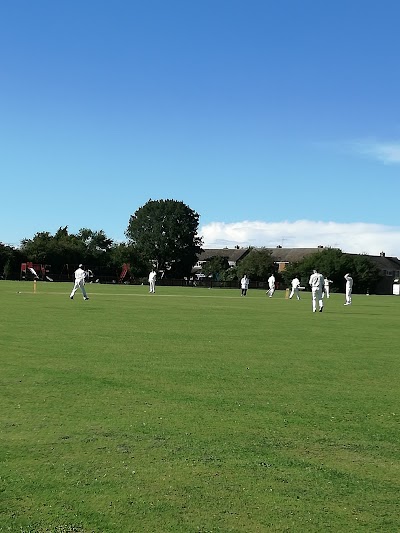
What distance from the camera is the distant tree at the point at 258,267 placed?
130m

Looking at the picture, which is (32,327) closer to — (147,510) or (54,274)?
(147,510)

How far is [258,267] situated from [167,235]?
18089 mm

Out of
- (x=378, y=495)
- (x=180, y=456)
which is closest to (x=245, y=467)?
(x=180, y=456)

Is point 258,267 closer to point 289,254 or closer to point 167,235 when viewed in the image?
point 167,235

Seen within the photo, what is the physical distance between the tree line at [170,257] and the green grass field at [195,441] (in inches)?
4431

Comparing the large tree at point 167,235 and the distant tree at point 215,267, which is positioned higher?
the large tree at point 167,235

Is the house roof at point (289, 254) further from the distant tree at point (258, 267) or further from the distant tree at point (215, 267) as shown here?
the distant tree at point (258, 267)

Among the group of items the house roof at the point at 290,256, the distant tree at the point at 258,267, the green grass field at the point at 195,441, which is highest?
the house roof at the point at 290,256

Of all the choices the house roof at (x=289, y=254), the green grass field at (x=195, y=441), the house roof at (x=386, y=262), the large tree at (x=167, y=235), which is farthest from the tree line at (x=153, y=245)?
the green grass field at (x=195, y=441)

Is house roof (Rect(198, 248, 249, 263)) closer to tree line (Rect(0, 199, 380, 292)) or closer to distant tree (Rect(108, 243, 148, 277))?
tree line (Rect(0, 199, 380, 292))

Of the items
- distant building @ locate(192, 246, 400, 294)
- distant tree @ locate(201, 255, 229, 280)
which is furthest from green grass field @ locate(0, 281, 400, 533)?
distant building @ locate(192, 246, 400, 294)

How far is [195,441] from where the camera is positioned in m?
6.82

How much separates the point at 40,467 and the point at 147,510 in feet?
4.35

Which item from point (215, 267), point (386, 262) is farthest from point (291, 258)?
point (215, 267)
